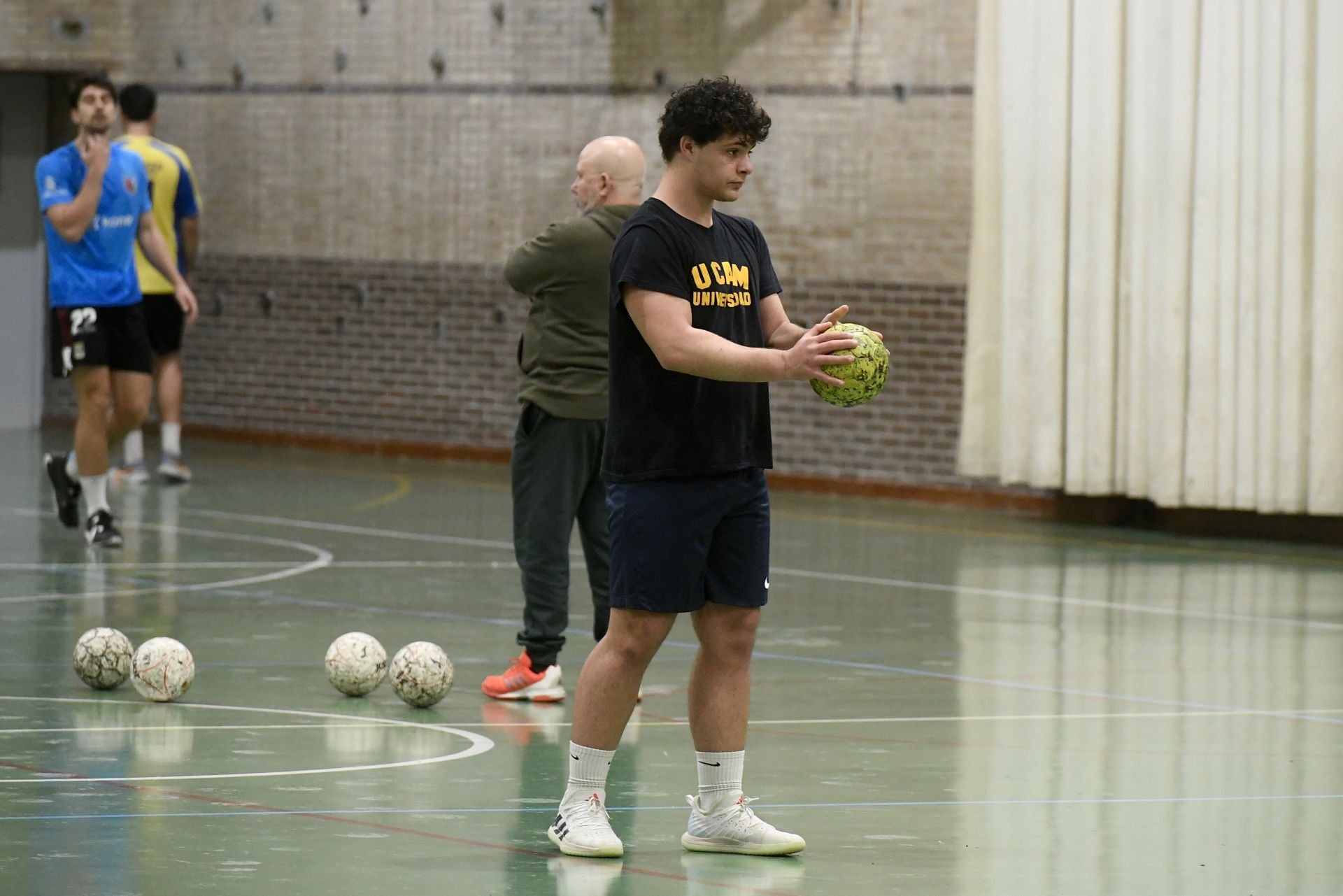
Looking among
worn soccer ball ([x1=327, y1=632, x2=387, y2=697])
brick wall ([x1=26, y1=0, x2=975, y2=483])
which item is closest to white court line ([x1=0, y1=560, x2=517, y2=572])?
worn soccer ball ([x1=327, y1=632, x2=387, y2=697])

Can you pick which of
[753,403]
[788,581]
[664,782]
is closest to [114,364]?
[788,581]

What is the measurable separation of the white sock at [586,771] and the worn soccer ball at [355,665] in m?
2.40

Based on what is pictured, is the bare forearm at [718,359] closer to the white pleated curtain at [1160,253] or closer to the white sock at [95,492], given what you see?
the white sock at [95,492]

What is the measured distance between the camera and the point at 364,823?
577cm

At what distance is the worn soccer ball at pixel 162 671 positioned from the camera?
7477mm

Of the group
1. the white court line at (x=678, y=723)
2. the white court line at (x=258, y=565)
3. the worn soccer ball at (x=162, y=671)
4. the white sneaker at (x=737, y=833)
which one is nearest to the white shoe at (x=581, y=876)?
the white sneaker at (x=737, y=833)

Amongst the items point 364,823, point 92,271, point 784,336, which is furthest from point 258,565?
point 784,336

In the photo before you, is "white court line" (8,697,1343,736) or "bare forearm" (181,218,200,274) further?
"bare forearm" (181,218,200,274)

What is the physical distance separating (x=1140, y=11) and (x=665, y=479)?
992 cm

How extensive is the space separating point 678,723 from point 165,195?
9218 millimetres

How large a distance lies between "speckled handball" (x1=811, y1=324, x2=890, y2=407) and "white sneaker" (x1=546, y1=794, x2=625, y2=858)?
120cm

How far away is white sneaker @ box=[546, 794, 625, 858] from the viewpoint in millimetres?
5398

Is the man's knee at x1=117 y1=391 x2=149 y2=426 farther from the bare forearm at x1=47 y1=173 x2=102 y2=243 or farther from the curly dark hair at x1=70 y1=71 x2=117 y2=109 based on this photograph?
the curly dark hair at x1=70 y1=71 x2=117 y2=109

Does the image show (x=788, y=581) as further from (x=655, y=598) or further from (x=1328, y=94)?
(x=655, y=598)
